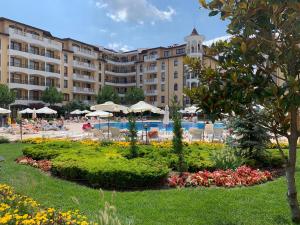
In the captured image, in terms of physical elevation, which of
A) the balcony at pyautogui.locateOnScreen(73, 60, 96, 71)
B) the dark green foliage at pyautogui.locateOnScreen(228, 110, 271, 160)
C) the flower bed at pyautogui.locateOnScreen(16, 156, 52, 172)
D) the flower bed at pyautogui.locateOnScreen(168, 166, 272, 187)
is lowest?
the flower bed at pyautogui.locateOnScreen(16, 156, 52, 172)

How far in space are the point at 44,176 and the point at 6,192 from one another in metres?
3.12

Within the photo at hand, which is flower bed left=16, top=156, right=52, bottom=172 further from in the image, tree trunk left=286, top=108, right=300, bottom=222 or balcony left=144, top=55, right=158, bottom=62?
balcony left=144, top=55, right=158, bottom=62

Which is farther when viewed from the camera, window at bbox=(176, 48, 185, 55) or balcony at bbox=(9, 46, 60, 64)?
window at bbox=(176, 48, 185, 55)

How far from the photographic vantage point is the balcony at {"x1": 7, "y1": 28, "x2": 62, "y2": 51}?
5261 cm

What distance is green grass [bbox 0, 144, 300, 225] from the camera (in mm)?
6074

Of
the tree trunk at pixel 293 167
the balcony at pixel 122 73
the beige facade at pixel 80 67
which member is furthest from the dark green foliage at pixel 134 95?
the tree trunk at pixel 293 167

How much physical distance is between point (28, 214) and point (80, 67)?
64947 mm

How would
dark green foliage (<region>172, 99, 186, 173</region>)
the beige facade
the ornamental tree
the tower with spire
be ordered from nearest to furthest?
1. the ornamental tree
2. dark green foliage (<region>172, 99, 186, 173</region>)
3. the beige facade
4. the tower with spire

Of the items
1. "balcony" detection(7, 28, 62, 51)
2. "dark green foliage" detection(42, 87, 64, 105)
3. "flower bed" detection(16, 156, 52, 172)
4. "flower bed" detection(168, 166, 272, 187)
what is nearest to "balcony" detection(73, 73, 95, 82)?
"balcony" detection(7, 28, 62, 51)

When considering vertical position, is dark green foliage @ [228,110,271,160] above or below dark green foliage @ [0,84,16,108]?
below

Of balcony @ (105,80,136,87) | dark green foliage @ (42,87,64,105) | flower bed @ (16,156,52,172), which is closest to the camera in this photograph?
flower bed @ (16,156,52,172)

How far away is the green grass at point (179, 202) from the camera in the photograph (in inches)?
239

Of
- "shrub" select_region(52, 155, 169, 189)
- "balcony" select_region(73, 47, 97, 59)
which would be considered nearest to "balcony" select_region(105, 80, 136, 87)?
"balcony" select_region(73, 47, 97, 59)

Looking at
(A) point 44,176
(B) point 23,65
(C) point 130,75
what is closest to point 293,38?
(A) point 44,176
